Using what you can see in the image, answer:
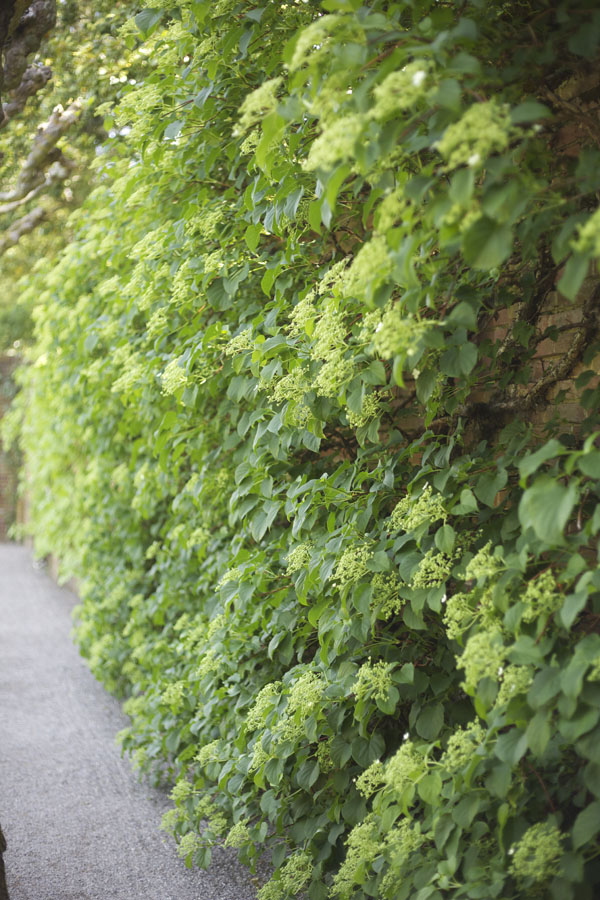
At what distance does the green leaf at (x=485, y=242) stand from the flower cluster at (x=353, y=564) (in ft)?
2.89

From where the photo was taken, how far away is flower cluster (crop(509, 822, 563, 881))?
4.77ft

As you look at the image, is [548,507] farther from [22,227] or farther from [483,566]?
[22,227]

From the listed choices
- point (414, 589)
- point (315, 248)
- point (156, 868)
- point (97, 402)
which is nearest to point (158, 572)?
point (97, 402)

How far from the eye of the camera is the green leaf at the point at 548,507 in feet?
4.23

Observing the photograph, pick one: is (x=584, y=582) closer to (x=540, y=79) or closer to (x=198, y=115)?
(x=540, y=79)

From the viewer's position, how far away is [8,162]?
500cm

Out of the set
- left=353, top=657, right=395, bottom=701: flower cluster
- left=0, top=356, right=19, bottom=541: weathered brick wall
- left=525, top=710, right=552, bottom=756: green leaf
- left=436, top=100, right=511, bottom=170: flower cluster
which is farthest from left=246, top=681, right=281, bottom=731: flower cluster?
left=0, top=356, right=19, bottom=541: weathered brick wall

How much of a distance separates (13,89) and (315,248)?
74.4 inches

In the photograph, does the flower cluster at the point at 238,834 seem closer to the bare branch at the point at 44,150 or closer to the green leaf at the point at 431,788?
the green leaf at the point at 431,788

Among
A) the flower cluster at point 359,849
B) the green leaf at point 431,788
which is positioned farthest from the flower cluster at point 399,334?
the flower cluster at point 359,849

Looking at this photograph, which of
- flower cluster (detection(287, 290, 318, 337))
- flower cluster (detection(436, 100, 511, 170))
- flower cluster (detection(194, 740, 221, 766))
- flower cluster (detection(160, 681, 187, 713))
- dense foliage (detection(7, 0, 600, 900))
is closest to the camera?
flower cluster (detection(436, 100, 511, 170))

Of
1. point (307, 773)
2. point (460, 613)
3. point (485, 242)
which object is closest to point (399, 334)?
point (485, 242)

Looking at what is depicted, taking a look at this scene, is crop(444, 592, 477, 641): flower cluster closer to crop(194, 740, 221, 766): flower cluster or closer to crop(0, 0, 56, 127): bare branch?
crop(194, 740, 221, 766): flower cluster

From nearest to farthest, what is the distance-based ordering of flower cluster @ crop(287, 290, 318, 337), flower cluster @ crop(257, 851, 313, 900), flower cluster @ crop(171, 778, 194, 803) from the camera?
flower cluster @ crop(287, 290, 318, 337), flower cluster @ crop(257, 851, 313, 900), flower cluster @ crop(171, 778, 194, 803)
